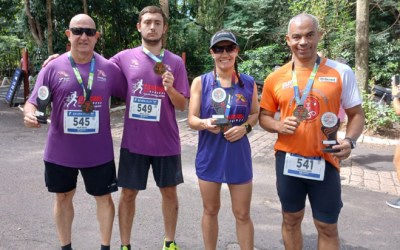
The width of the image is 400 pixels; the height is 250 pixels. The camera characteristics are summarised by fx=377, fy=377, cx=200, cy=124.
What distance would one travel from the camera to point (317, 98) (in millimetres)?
2609

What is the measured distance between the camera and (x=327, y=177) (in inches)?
106

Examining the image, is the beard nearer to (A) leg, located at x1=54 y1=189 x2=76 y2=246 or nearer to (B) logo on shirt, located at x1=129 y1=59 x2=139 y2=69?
(B) logo on shirt, located at x1=129 y1=59 x2=139 y2=69

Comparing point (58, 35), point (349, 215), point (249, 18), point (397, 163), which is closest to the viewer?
point (349, 215)

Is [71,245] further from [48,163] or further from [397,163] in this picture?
[397,163]

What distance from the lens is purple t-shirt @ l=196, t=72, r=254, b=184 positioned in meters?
2.95

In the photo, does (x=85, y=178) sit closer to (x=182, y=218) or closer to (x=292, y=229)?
(x=182, y=218)

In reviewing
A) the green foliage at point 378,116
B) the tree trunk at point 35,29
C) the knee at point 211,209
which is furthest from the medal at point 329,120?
the tree trunk at point 35,29

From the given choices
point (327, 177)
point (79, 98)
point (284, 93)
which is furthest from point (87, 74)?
point (327, 177)

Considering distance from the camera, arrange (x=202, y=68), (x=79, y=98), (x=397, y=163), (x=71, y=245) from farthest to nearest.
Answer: (x=202, y=68) < (x=397, y=163) < (x=71, y=245) < (x=79, y=98)

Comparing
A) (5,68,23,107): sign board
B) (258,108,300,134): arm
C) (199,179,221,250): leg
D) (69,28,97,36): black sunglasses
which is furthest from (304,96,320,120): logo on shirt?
(5,68,23,107): sign board

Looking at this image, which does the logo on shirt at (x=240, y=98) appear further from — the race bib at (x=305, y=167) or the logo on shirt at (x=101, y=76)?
the logo on shirt at (x=101, y=76)

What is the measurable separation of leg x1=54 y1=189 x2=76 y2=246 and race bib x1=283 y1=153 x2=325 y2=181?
1882 mm

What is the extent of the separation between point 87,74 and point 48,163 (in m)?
0.81

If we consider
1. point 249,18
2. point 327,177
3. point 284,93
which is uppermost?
point 249,18
